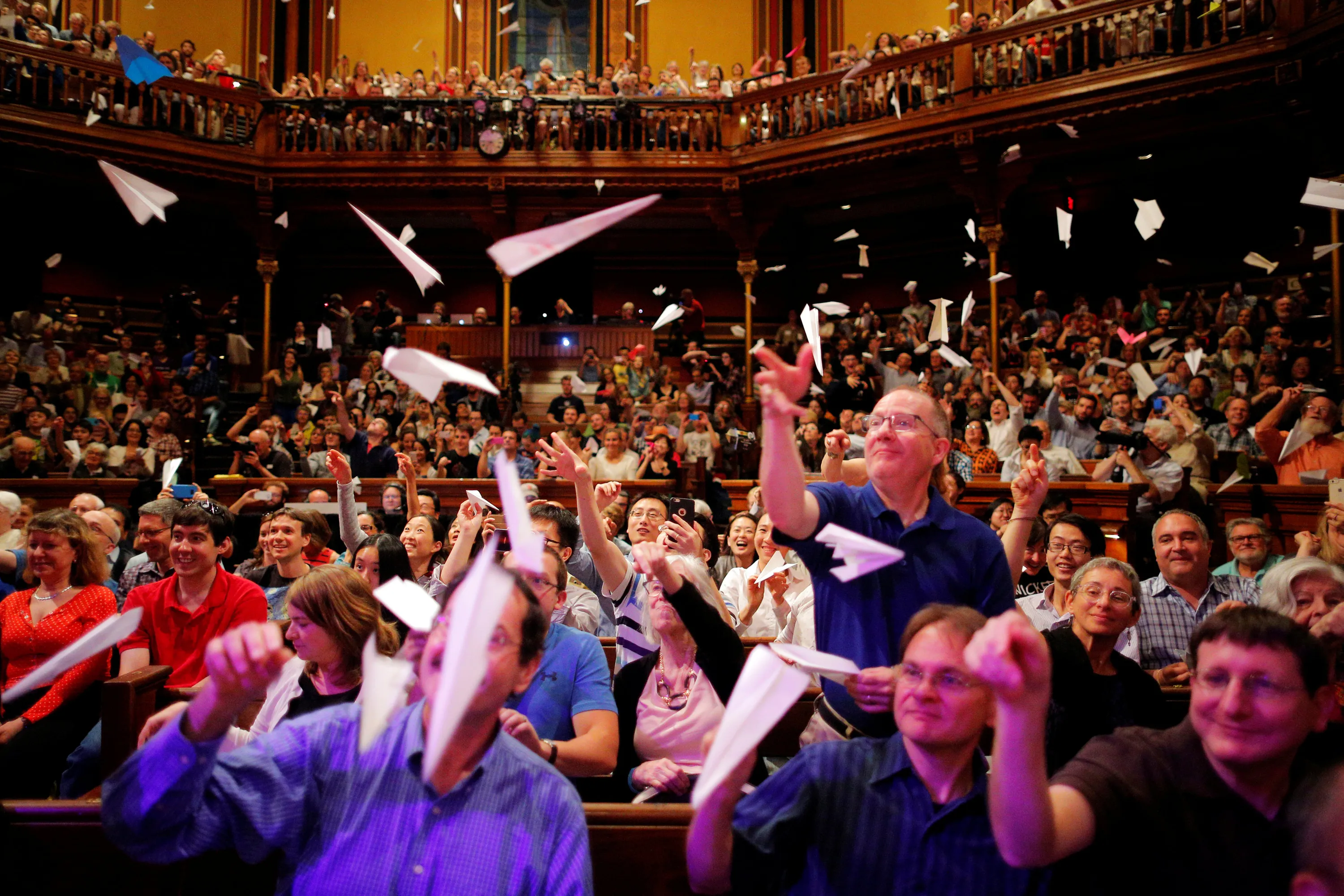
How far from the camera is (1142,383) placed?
7016mm

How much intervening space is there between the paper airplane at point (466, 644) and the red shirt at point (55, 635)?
2.15 m

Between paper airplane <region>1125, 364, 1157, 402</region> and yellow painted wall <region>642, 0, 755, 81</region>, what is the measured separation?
8.85m

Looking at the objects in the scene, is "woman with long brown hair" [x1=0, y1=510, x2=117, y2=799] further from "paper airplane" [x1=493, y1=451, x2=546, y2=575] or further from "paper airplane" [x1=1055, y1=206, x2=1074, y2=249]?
"paper airplane" [x1=1055, y1=206, x2=1074, y2=249]

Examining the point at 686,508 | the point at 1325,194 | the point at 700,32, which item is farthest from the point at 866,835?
the point at 700,32

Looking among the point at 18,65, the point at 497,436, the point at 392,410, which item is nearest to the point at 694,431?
the point at 497,436

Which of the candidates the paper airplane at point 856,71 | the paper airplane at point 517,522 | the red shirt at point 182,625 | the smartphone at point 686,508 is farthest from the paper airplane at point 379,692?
the paper airplane at point 856,71

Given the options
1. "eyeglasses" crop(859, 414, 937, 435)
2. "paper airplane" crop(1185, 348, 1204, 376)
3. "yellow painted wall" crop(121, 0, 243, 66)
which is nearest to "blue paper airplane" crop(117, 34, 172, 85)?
"yellow painted wall" crop(121, 0, 243, 66)

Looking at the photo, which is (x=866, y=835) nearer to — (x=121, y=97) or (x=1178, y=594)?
(x=1178, y=594)

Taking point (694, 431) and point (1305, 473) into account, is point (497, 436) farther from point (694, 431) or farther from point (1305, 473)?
point (1305, 473)

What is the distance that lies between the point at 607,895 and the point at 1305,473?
5.29m

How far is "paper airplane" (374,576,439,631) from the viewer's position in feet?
4.34

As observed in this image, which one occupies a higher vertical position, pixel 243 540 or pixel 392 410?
pixel 392 410

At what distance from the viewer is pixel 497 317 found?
Answer: 13.9m

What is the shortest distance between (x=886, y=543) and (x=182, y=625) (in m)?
2.22
